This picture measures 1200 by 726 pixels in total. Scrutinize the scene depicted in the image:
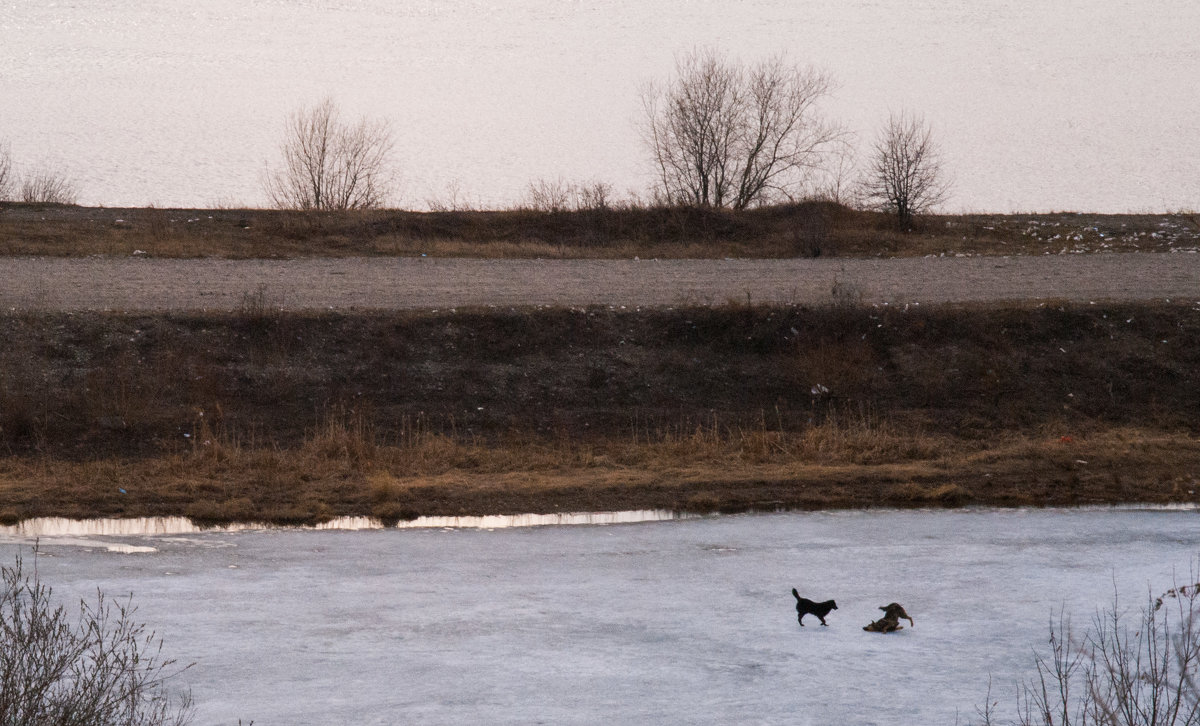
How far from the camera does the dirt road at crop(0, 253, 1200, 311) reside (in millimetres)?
18688

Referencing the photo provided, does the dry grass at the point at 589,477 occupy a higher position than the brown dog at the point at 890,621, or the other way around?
the dry grass at the point at 589,477

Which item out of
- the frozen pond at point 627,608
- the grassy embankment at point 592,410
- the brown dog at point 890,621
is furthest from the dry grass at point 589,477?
the brown dog at point 890,621

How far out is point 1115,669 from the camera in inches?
303

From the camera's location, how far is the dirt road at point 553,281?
61.3ft

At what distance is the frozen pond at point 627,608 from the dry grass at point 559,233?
1213 cm


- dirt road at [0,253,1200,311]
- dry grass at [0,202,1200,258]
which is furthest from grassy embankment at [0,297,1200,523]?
dry grass at [0,202,1200,258]

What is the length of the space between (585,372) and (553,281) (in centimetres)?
378

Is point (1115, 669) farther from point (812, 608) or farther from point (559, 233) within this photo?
point (559, 233)

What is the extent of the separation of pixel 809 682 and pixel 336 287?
13862 mm

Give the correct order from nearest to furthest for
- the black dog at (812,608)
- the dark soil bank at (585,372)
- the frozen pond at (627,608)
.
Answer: the frozen pond at (627,608) < the black dog at (812,608) < the dark soil bank at (585,372)

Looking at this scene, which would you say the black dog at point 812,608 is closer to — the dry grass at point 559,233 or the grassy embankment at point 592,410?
the grassy embankment at point 592,410

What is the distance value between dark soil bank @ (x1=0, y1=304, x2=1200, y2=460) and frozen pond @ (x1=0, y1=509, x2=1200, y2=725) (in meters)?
4.01

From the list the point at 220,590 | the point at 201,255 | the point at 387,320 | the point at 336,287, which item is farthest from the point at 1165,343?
the point at 201,255

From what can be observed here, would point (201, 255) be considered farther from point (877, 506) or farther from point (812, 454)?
point (877, 506)
